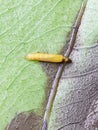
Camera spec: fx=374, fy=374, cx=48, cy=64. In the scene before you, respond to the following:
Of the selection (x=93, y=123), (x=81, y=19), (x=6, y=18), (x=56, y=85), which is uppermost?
(x=6, y=18)

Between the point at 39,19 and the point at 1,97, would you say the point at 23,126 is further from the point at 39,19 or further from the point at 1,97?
the point at 39,19

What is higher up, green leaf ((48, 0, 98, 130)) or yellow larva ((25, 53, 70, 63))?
yellow larva ((25, 53, 70, 63))

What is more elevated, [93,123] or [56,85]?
[56,85]

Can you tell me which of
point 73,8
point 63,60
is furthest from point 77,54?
point 73,8

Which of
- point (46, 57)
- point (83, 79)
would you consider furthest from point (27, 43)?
point (83, 79)

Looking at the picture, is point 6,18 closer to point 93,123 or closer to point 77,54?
point 77,54
